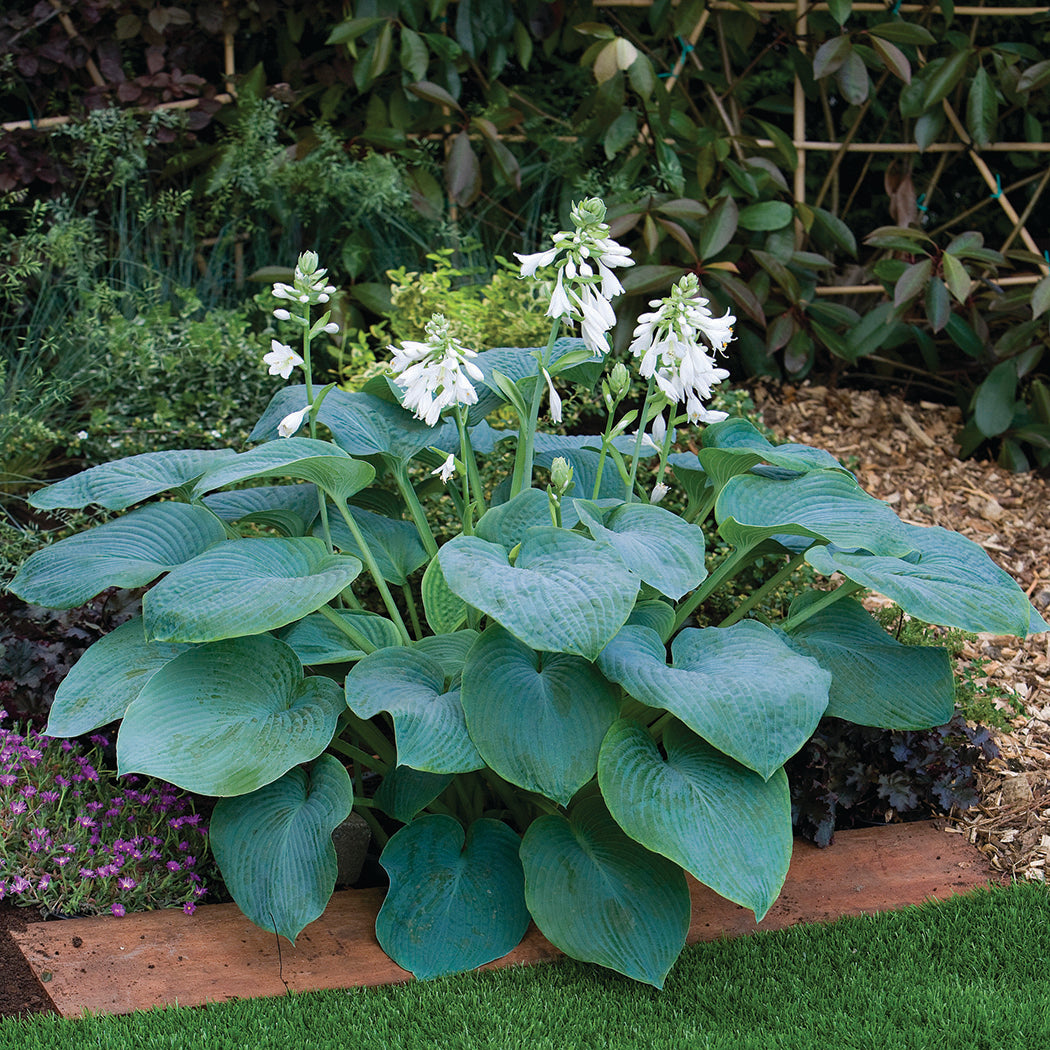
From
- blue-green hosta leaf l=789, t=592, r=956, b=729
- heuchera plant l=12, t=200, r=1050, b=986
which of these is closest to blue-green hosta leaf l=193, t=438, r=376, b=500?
heuchera plant l=12, t=200, r=1050, b=986

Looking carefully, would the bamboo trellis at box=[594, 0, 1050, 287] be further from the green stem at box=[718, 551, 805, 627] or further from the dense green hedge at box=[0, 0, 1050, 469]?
the green stem at box=[718, 551, 805, 627]

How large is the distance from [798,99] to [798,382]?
115 cm

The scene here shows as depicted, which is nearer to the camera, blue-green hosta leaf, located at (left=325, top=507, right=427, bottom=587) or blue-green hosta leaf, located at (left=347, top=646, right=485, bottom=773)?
blue-green hosta leaf, located at (left=347, top=646, right=485, bottom=773)

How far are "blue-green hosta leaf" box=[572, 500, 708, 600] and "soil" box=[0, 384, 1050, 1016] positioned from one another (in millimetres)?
1019

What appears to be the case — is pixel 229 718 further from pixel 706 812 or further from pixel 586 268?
pixel 586 268

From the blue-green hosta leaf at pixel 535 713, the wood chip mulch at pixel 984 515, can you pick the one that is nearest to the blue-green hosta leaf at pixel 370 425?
the blue-green hosta leaf at pixel 535 713

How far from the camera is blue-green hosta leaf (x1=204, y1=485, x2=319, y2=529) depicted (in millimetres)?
2457

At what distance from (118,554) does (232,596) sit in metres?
0.44

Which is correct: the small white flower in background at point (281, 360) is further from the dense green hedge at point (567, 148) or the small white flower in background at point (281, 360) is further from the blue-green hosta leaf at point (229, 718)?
the dense green hedge at point (567, 148)

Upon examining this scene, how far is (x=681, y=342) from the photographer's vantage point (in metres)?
2.19

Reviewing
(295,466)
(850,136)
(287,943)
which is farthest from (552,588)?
(850,136)

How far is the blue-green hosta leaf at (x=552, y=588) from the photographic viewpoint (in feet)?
5.74

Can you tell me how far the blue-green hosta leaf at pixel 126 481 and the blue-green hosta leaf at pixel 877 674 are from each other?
1.28 meters

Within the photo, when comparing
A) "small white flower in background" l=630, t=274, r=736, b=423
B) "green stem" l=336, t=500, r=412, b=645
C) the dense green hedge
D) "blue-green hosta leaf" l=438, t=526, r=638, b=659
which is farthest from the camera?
the dense green hedge
